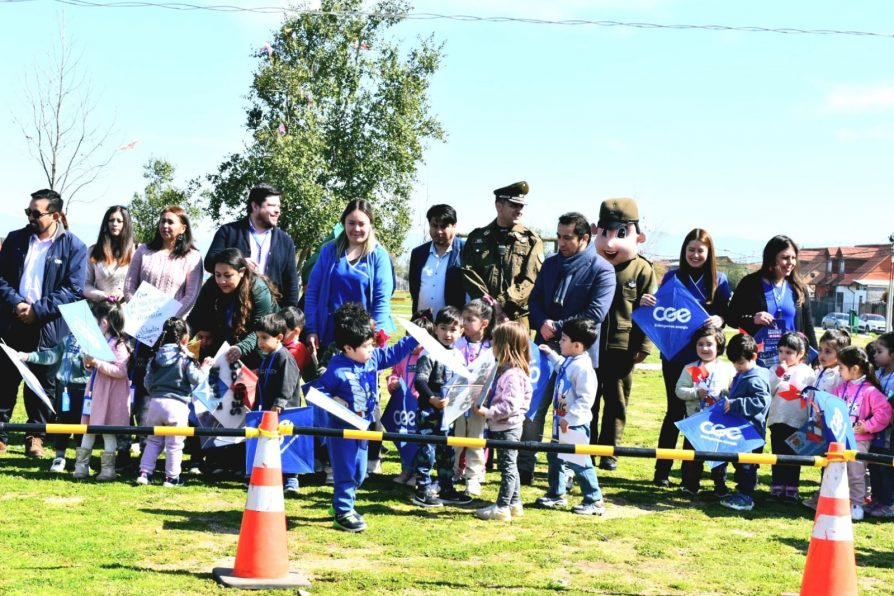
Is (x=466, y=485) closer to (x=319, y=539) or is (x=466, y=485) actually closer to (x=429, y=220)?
(x=319, y=539)

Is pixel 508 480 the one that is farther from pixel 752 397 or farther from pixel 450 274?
pixel 450 274

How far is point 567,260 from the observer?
8.05 meters

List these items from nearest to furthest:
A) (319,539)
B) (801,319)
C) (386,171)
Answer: (319,539), (801,319), (386,171)

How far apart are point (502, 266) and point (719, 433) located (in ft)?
7.50

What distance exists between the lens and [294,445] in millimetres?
6578

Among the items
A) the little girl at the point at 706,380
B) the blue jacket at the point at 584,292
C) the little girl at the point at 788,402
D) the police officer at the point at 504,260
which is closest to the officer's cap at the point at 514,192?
the police officer at the point at 504,260

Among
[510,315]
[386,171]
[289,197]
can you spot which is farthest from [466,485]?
[386,171]

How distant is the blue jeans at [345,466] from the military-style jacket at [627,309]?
115 inches

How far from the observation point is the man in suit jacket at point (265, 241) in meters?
8.24

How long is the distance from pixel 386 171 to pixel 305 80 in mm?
5272

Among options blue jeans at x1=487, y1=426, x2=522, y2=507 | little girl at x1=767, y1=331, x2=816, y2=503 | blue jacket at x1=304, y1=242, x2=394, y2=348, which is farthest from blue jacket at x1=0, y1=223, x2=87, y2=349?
little girl at x1=767, y1=331, x2=816, y2=503

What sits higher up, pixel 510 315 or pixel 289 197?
pixel 289 197

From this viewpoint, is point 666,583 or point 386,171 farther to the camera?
point 386,171

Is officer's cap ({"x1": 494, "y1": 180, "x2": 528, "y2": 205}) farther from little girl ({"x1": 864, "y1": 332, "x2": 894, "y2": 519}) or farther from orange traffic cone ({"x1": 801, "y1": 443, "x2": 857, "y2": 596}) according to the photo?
orange traffic cone ({"x1": 801, "y1": 443, "x2": 857, "y2": 596})
